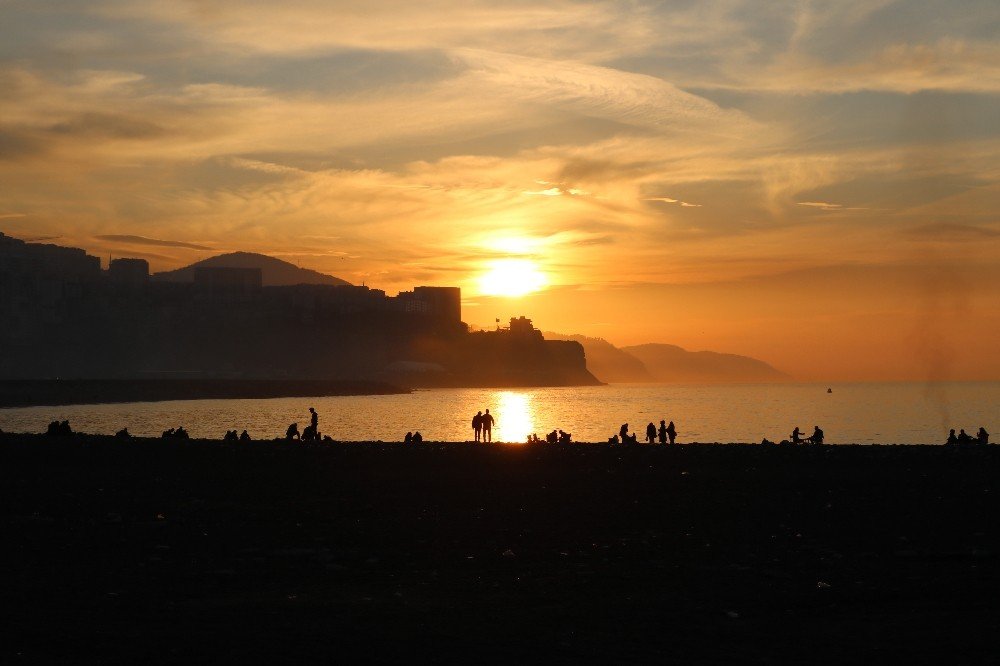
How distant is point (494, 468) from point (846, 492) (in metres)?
14.7

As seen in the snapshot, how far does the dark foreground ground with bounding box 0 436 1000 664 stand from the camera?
12883 millimetres

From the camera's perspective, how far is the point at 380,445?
54688mm

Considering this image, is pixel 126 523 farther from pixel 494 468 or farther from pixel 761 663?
pixel 494 468

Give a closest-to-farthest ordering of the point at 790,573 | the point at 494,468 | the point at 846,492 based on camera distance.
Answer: the point at 790,573
the point at 846,492
the point at 494,468

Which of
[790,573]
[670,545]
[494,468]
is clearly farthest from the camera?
[494,468]

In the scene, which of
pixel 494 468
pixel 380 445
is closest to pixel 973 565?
pixel 494 468

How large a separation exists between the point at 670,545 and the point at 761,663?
917 cm

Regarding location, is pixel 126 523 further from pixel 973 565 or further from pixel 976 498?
pixel 976 498

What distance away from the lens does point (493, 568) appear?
18.5 metres

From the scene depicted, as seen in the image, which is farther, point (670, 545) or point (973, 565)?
point (670, 545)

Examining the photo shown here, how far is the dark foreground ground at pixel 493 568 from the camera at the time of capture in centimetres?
1288

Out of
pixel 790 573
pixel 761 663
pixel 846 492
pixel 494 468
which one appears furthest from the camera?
pixel 494 468

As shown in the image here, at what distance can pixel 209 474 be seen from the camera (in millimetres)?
36188

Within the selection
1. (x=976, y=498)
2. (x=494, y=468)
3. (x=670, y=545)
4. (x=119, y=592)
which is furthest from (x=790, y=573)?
(x=494, y=468)
